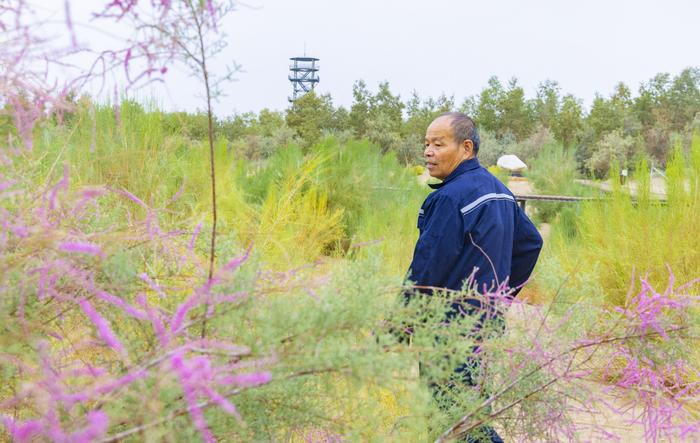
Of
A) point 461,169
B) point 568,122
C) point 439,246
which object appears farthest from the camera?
point 568,122

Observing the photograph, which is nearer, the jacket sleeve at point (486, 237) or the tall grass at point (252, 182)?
the jacket sleeve at point (486, 237)

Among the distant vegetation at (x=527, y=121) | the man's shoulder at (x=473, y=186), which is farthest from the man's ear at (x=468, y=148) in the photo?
the distant vegetation at (x=527, y=121)

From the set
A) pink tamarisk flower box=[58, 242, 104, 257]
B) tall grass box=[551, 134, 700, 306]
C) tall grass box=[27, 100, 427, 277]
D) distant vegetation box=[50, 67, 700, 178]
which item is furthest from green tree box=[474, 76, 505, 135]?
pink tamarisk flower box=[58, 242, 104, 257]

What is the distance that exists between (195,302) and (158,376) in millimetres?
153

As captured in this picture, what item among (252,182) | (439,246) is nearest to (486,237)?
(439,246)

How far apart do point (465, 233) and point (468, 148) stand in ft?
1.78

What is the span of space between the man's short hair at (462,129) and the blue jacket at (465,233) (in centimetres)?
21

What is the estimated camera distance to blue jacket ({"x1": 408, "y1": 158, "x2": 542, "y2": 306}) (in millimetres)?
2633

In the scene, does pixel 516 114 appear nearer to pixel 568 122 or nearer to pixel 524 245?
pixel 568 122

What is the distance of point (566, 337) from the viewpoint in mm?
1459

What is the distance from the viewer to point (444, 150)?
3.07 meters

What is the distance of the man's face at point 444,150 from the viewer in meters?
3.07

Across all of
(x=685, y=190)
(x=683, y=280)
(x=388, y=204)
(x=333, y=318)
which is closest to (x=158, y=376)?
(x=333, y=318)

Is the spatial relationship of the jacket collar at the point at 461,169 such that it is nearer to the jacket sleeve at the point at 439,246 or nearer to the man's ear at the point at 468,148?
the man's ear at the point at 468,148
